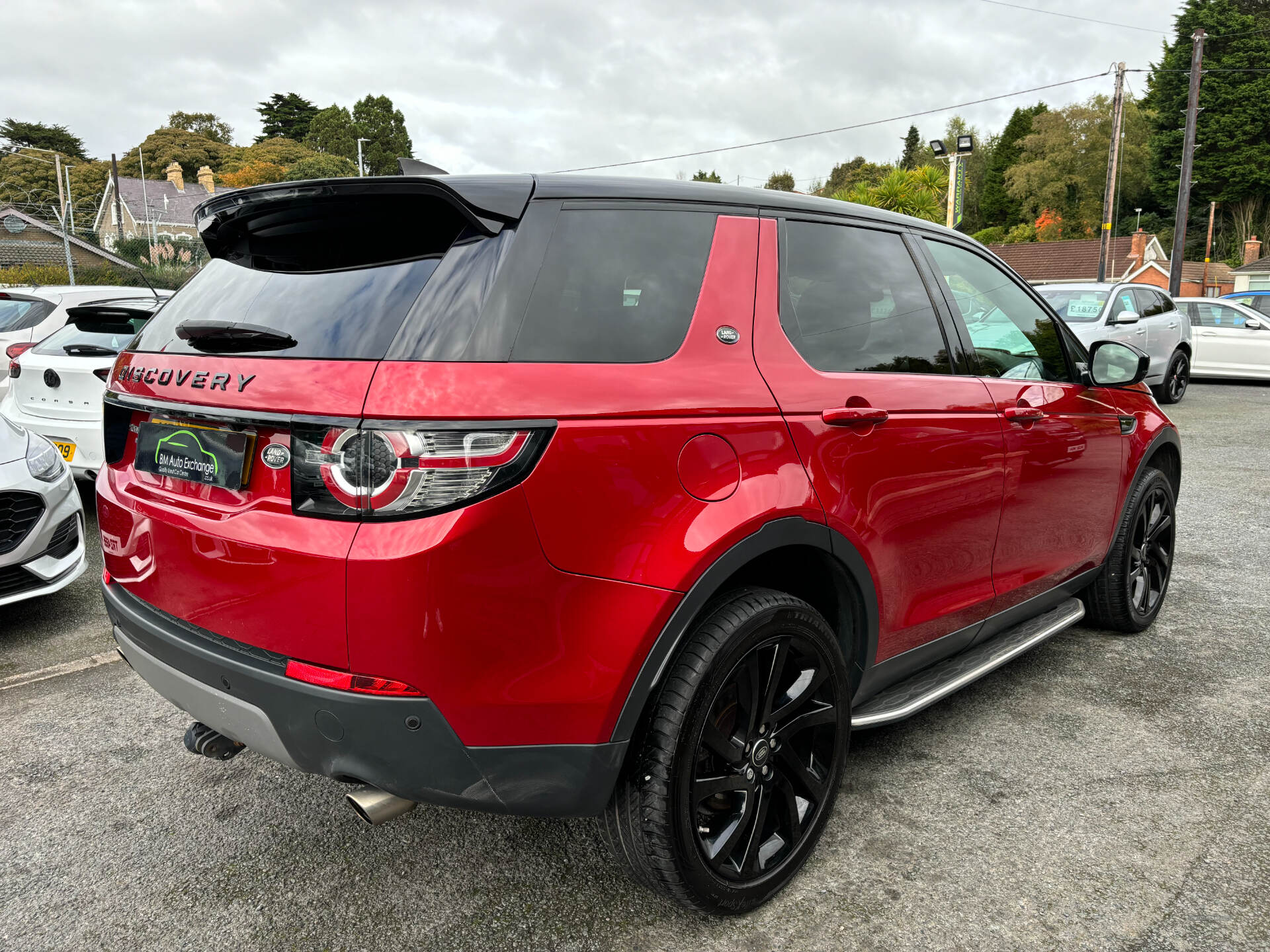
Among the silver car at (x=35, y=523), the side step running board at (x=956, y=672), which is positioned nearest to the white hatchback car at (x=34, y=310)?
the silver car at (x=35, y=523)

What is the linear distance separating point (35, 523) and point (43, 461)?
0.40 m

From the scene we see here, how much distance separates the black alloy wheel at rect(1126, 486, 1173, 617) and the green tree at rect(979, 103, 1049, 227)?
82.8m

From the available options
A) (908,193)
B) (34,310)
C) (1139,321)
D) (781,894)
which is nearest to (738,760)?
(781,894)

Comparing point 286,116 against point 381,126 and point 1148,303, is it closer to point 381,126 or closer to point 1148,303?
point 381,126

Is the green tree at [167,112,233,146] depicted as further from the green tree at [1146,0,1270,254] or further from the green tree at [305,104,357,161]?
the green tree at [1146,0,1270,254]

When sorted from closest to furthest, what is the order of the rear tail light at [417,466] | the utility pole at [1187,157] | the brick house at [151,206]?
the rear tail light at [417,466], the utility pole at [1187,157], the brick house at [151,206]

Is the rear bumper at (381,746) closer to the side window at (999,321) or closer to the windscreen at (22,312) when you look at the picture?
the side window at (999,321)

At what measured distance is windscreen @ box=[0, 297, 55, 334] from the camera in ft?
21.9

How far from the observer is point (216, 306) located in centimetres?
224

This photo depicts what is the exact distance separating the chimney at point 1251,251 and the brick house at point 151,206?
73266 millimetres

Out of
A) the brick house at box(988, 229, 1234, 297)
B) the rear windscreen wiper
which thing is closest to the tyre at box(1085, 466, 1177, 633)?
the rear windscreen wiper

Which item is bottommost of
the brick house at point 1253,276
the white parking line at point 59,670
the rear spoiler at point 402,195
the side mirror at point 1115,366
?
the white parking line at point 59,670

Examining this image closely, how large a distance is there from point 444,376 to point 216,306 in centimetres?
90

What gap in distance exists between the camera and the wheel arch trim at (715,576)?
1.86 m
